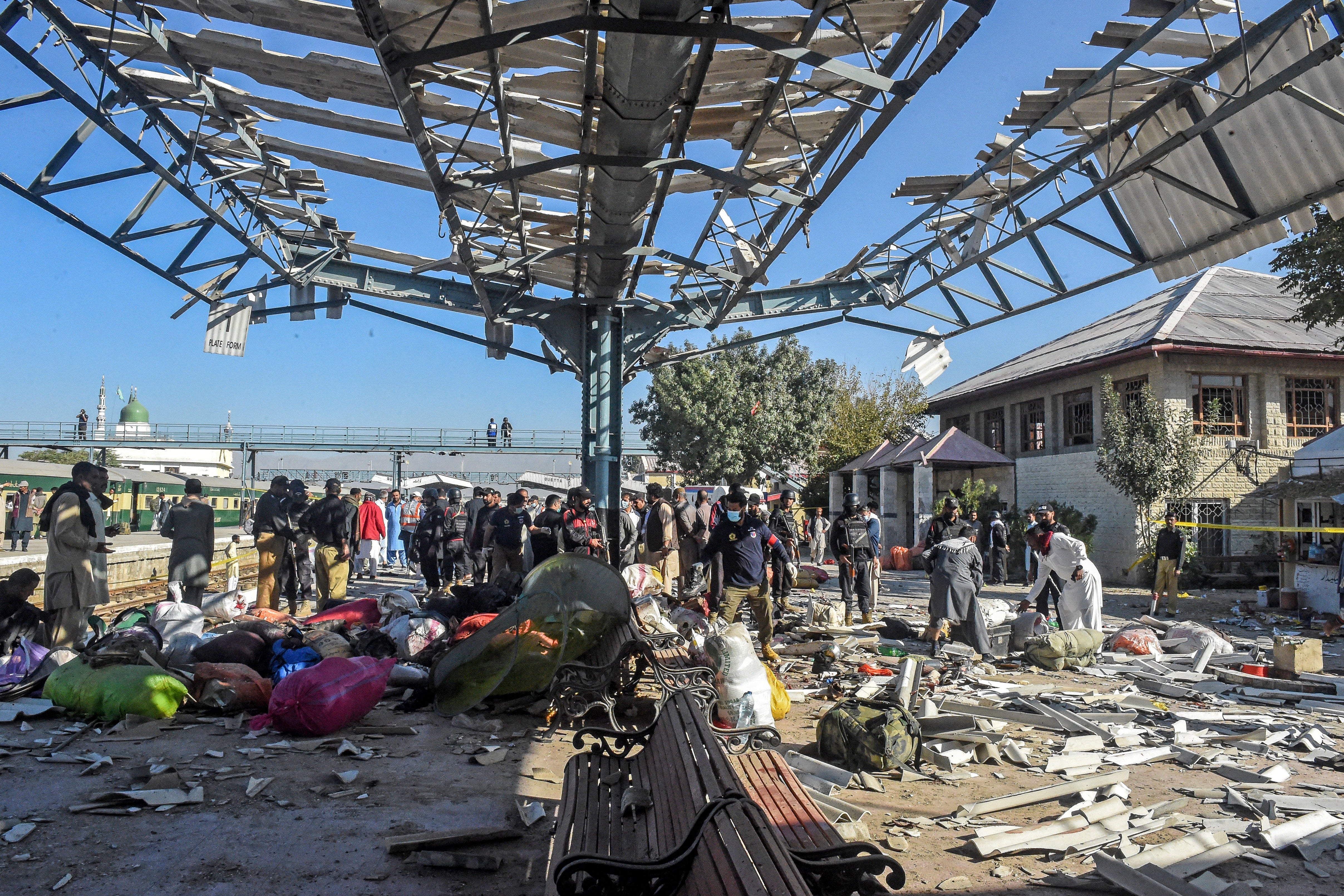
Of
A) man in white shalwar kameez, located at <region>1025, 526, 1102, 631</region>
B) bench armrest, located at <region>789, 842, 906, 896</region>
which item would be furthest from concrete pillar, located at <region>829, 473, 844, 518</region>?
bench armrest, located at <region>789, 842, 906, 896</region>

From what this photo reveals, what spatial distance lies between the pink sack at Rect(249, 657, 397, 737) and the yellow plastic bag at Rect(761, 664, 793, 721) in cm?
300

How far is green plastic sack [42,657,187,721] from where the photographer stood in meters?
6.01

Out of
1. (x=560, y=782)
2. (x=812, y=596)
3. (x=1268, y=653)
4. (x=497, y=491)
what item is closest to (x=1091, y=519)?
(x=812, y=596)

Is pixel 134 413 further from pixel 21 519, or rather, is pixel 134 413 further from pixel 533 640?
pixel 533 640

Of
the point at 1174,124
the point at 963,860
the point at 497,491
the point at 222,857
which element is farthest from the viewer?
the point at 497,491

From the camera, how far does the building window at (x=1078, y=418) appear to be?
2128 cm

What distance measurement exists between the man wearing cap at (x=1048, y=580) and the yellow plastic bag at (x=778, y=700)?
15.2 feet

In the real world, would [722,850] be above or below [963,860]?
above


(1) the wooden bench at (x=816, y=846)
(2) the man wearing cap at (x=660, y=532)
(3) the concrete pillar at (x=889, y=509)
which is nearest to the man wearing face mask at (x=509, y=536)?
(2) the man wearing cap at (x=660, y=532)

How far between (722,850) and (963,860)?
207 cm

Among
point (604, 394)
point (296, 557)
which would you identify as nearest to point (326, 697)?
point (604, 394)

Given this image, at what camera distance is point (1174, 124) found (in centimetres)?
681

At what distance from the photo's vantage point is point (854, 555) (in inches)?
477

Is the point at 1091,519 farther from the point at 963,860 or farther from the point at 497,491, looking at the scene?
the point at 963,860
